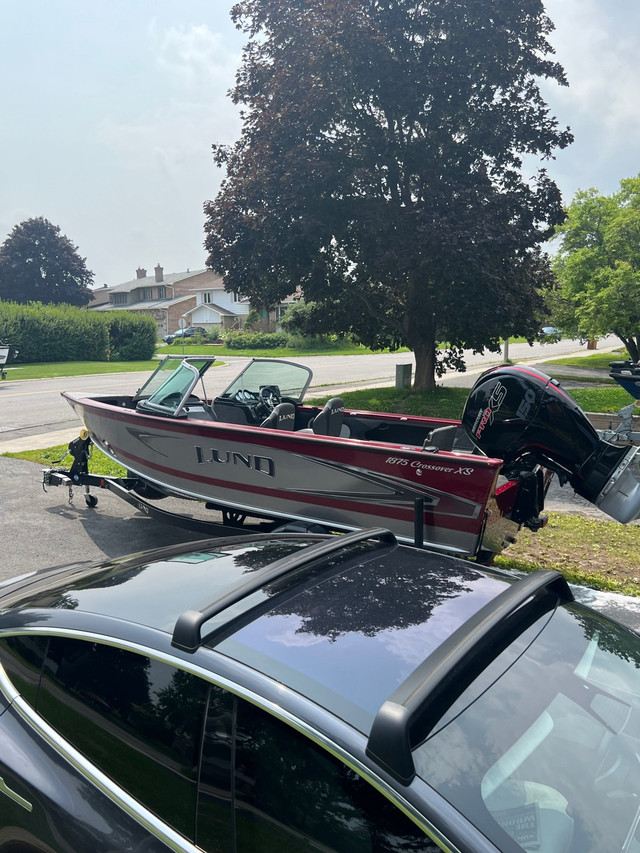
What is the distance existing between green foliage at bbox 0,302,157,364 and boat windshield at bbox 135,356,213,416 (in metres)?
30.5

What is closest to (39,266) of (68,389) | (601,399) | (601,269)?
(68,389)

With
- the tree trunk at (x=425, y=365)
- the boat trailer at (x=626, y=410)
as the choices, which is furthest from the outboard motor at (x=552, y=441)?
the tree trunk at (x=425, y=365)

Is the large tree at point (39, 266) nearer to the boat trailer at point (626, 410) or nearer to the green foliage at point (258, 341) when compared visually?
the green foliage at point (258, 341)

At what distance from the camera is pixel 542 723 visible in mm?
1884

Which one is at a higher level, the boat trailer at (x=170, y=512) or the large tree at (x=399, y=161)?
the large tree at (x=399, y=161)

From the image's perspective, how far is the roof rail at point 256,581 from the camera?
2.01 metres

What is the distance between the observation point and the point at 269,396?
8.10 metres

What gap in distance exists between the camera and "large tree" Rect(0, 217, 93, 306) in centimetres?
6412

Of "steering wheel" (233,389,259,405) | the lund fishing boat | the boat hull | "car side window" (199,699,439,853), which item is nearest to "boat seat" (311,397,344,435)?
the lund fishing boat

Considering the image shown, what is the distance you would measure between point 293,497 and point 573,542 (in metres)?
2.88

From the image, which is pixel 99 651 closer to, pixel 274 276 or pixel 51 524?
pixel 51 524

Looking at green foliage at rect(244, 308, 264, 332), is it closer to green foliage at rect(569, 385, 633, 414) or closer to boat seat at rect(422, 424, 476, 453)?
green foliage at rect(569, 385, 633, 414)

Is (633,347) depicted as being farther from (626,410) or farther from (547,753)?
(547,753)

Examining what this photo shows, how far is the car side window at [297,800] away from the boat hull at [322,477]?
138 inches
